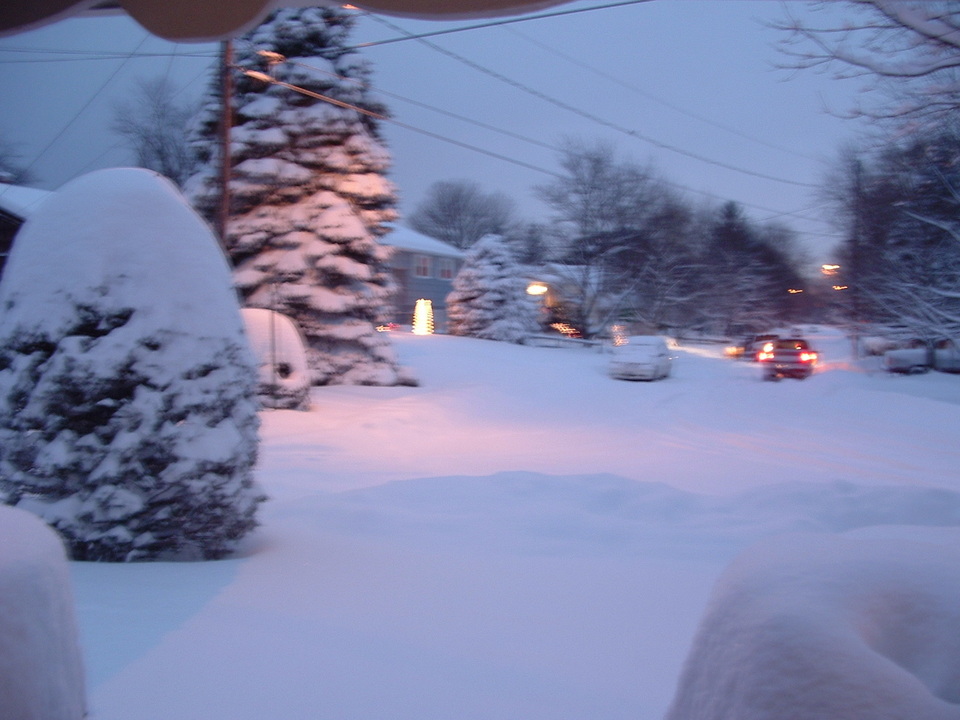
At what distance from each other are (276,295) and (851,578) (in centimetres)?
1999

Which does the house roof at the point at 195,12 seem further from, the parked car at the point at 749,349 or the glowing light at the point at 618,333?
the glowing light at the point at 618,333

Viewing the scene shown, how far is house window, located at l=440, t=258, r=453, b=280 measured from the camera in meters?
54.9

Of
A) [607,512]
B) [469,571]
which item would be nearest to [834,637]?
[469,571]

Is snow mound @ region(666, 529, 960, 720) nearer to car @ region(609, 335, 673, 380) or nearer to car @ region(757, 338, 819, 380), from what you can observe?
car @ region(609, 335, 673, 380)

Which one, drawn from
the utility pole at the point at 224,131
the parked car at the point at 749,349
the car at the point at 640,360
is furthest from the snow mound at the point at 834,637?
the parked car at the point at 749,349

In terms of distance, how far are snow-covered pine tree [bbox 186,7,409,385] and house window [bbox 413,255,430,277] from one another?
98.5 feet

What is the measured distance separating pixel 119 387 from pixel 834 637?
4.95 m

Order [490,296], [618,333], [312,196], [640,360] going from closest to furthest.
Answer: [312,196], [640,360], [490,296], [618,333]

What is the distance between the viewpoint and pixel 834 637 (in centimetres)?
164

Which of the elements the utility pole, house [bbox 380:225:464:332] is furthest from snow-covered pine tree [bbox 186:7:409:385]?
house [bbox 380:225:464:332]

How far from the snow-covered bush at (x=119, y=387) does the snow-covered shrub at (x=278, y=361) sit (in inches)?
423

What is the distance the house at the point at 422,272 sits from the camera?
50.6 metres

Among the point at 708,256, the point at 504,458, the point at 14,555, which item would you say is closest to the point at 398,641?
the point at 14,555

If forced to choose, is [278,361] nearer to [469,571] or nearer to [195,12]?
[469,571]
